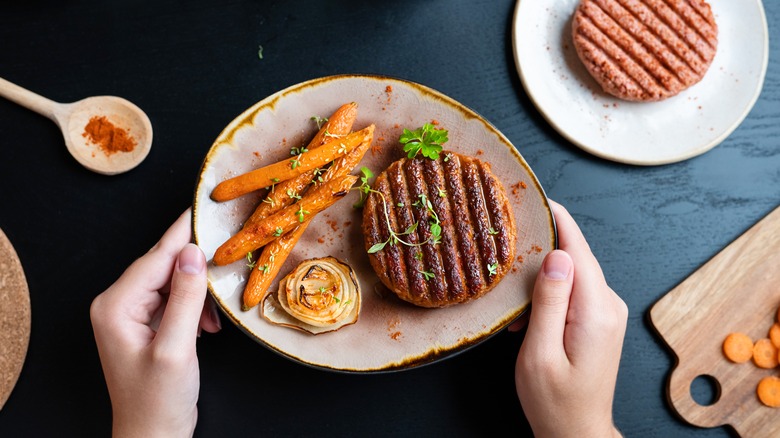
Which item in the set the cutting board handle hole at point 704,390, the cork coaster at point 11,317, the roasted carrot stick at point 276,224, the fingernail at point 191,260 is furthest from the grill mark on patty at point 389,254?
the cork coaster at point 11,317

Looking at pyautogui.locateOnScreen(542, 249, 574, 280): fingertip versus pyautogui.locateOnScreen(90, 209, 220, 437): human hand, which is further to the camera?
pyautogui.locateOnScreen(542, 249, 574, 280): fingertip

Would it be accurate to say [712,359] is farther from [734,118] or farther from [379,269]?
[379,269]

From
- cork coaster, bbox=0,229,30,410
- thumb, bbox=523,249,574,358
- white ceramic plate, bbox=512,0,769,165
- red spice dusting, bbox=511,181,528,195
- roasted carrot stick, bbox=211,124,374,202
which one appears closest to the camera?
thumb, bbox=523,249,574,358

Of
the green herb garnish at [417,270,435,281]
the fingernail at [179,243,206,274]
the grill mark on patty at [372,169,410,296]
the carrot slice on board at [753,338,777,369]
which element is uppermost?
the fingernail at [179,243,206,274]

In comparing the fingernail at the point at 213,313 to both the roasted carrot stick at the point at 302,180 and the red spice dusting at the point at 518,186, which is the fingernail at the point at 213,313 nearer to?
the roasted carrot stick at the point at 302,180

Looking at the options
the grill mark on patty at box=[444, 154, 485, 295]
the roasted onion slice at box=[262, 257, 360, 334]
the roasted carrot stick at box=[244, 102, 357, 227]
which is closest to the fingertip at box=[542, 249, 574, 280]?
the grill mark on patty at box=[444, 154, 485, 295]

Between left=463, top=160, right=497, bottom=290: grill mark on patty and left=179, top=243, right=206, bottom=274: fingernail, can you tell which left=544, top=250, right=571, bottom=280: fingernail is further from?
left=179, top=243, right=206, bottom=274: fingernail
